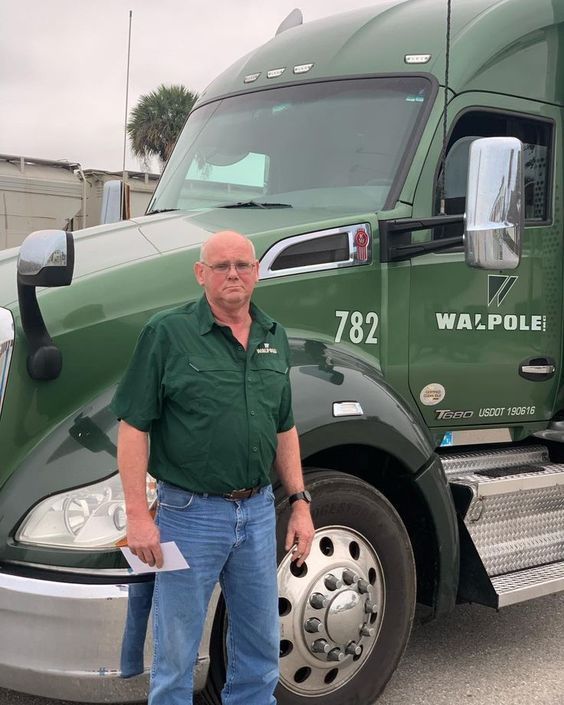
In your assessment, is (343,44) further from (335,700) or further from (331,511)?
(335,700)

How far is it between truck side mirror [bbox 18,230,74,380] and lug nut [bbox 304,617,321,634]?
4.08ft

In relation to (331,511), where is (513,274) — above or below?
above

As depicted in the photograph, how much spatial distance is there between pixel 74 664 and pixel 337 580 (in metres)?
1.00

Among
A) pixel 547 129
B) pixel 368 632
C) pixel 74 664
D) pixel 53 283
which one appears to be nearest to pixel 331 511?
pixel 368 632

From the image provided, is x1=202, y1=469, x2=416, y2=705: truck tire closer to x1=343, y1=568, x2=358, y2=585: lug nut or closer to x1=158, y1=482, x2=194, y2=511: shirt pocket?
x1=343, y1=568, x2=358, y2=585: lug nut

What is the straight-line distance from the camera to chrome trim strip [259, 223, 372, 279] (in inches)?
136

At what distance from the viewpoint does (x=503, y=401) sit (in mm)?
Result: 4191

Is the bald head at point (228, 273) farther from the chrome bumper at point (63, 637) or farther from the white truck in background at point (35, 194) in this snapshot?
the white truck in background at point (35, 194)

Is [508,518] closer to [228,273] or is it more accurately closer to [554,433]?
[554,433]

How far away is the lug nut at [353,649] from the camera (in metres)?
3.28

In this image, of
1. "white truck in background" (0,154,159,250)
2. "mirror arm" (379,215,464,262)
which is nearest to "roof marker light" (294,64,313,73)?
"mirror arm" (379,215,464,262)

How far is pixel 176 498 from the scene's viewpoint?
8.38ft

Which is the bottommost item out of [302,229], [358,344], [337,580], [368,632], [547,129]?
[368,632]

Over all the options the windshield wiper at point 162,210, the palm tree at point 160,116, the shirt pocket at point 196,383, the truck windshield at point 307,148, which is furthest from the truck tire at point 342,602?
the palm tree at point 160,116
